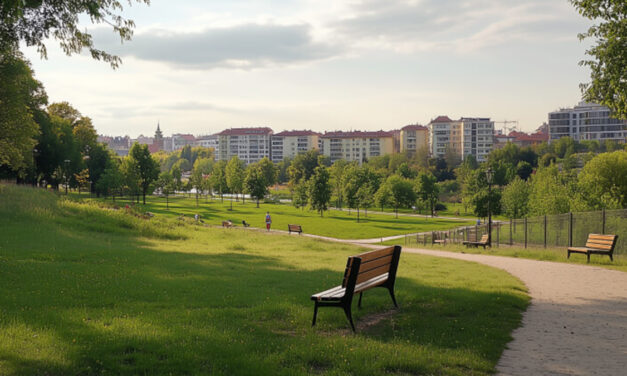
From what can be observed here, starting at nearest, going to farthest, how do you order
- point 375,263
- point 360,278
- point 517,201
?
point 360,278, point 375,263, point 517,201

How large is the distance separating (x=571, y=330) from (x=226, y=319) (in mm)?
5801

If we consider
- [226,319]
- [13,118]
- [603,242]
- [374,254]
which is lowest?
[603,242]

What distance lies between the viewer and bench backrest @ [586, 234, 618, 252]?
62.9 feet

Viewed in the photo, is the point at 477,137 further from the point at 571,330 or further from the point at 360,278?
the point at 360,278

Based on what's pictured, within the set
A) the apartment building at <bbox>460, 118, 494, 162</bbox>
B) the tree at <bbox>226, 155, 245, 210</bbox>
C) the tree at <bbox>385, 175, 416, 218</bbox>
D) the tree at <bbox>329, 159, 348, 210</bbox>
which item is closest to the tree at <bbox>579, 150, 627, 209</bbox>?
the tree at <bbox>385, 175, 416, 218</bbox>

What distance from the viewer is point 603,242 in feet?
64.4

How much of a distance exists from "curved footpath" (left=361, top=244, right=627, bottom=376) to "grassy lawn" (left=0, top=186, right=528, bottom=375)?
Answer: 32 cm

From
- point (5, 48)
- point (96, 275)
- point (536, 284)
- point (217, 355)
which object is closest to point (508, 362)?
point (217, 355)

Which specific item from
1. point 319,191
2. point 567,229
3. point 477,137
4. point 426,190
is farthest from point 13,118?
point 477,137

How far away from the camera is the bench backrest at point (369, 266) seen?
8016 mm

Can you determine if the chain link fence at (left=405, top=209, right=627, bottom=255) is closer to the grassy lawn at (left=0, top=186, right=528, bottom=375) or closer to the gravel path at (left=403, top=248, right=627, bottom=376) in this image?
the gravel path at (left=403, top=248, right=627, bottom=376)

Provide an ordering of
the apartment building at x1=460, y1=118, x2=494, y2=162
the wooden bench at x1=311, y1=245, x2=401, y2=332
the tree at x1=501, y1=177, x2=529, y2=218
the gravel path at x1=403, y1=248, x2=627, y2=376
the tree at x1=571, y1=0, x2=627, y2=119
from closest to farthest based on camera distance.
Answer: the gravel path at x1=403, y1=248, x2=627, y2=376, the wooden bench at x1=311, y1=245, x2=401, y2=332, the tree at x1=571, y1=0, x2=627, y2=119, the tree at x1=501, y1=177, x2=529, y2=218, the apartment building at x1=460, y1=118, x2=494, y2=162

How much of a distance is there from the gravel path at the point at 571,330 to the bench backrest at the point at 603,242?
4.14 meters

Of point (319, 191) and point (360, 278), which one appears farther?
point (319, 191)
